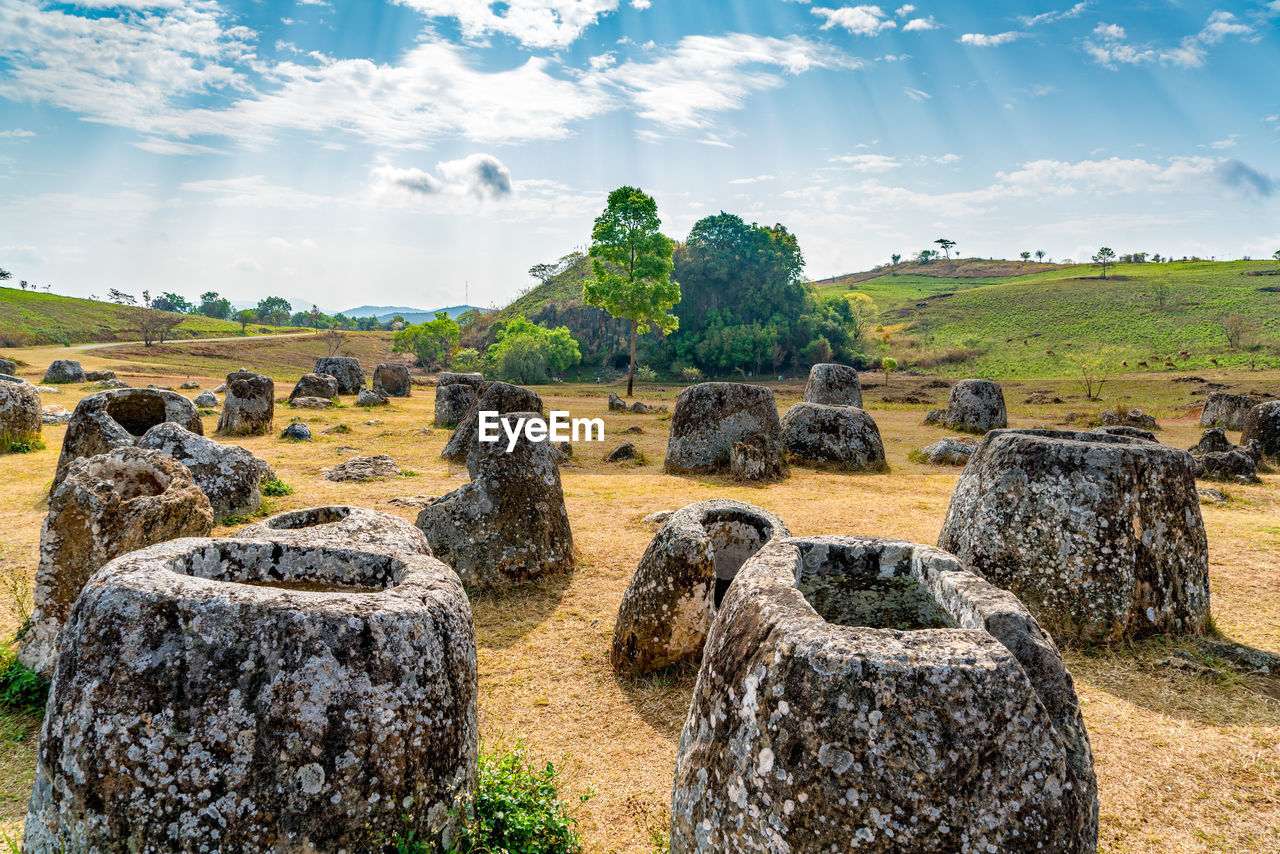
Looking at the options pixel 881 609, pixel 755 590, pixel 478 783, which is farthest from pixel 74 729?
pixel 881 609

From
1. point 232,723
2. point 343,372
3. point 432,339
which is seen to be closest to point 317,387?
point 343,372

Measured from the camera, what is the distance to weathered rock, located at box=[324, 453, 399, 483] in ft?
47.3

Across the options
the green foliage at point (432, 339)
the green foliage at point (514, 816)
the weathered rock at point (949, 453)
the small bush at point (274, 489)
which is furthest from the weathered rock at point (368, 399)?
the green foliage at point (432, 339)

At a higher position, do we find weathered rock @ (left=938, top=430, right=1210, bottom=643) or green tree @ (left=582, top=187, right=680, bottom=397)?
green tree @ (left=582, top=187, right=680, bottom=397)

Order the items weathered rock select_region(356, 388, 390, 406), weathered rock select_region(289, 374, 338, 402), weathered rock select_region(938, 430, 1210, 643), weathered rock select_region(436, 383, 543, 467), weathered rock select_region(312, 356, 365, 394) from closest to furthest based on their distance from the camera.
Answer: weathered rock select_region(938, 430, 1210, 643)
weathered rock select_region(436, 383, 543, 467)
weathered rock select_region(356, 388, 390, 406)
weathered rock select_region(289, 374, 338, 402)
weathered rock select_region(312, 356, 365, 394)

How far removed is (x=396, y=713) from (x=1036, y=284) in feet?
347

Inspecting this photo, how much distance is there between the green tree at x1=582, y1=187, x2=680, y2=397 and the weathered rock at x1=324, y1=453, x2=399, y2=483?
26292 millimetres

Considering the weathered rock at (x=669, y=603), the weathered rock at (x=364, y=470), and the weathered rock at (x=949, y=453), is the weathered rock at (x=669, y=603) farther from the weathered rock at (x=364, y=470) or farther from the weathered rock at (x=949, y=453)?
the weathered rock at (x=949, y=453)

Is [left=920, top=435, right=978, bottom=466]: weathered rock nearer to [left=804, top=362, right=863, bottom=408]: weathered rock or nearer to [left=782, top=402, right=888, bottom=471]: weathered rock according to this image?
[left=782, top=402, right=888, bottom=471]: weathered rock

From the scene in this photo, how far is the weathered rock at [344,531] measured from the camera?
164 inches

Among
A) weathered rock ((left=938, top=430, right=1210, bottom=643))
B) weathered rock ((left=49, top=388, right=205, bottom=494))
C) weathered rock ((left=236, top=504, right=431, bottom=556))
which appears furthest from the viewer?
weathered rock ((left=49, top=388, right=205, bottom=494))

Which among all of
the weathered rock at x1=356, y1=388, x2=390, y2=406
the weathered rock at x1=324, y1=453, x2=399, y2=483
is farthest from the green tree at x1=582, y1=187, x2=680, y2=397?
the weathered rock at x1=324, y1=453, x2=399, y2=483

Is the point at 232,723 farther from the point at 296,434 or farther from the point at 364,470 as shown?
the point at 296,434

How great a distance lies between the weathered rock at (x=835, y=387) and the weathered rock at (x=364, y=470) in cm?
1534
